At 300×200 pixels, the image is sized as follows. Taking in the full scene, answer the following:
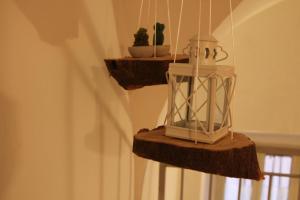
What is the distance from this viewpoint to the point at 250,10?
Result: 51.7 inches

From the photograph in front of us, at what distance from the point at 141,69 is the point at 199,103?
0.91 feet

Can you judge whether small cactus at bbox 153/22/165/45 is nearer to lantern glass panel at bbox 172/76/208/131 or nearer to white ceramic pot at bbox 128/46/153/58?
white ceramic pot at bbox 128/46/153/58

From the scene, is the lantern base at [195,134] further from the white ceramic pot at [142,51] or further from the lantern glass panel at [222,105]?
the white ceramic pot at [142,51]

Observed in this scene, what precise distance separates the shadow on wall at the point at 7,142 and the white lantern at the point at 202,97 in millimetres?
319

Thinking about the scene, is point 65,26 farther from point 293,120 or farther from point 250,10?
point 293,120

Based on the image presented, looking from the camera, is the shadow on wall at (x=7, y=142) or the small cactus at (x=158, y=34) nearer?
the shadow on wall at (x=7, y=142)

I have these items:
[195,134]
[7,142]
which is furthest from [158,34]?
[7,142]

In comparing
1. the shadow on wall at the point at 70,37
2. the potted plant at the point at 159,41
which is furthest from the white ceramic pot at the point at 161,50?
the shadow on wall at the point at 70,37

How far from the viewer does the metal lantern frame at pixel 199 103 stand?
65 cm

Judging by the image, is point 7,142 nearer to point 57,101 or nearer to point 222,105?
point 57,101

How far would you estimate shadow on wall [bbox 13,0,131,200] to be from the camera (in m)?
0.72

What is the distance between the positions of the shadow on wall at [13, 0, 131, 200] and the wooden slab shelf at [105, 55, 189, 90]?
0.06m

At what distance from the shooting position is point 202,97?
0.71 meters

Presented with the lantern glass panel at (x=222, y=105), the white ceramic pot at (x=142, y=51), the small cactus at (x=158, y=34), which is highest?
the small cactus at (x=158, y=34)
